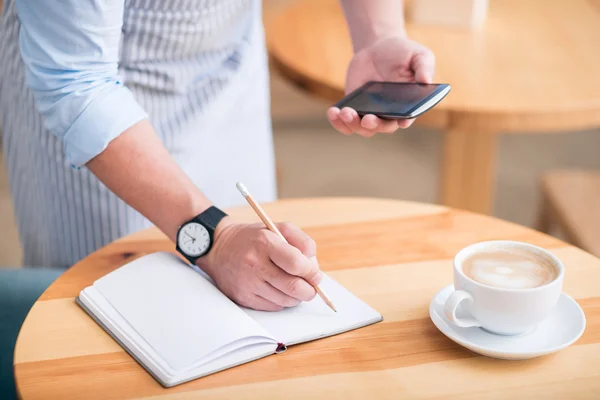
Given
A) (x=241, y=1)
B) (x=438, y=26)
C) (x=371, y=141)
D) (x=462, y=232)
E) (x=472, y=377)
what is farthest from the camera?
(x=371, y=141)

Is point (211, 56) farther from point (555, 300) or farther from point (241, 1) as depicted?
point (555, 300)

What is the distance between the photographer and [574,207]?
1.84m

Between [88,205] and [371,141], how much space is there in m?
2.36

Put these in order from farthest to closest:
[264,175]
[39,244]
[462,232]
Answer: [264,175], [39,244], [462,232]

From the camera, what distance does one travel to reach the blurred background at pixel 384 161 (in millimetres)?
3062

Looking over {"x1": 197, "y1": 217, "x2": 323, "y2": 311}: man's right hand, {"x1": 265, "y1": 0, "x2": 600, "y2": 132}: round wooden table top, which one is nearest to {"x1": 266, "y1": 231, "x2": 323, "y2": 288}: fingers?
{"x1": 197, "y1": 217, "x2": 323, "y2": 311}: man's right hand

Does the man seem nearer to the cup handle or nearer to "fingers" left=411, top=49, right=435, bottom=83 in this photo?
"fingers" left=411, top=49, right=435, bottom=83

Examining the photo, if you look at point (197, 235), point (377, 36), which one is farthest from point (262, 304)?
point (377, 36)

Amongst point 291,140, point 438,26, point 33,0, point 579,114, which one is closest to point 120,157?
point 33,0

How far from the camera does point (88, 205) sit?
1.26 metres

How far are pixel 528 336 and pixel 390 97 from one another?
15.8 inches

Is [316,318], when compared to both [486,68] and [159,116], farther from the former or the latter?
[486,68]

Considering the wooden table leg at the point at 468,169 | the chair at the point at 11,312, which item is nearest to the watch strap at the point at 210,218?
the chair at the point at 11,312

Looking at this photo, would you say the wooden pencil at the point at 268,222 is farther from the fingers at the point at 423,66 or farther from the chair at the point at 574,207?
the chair at the point at 574,207
